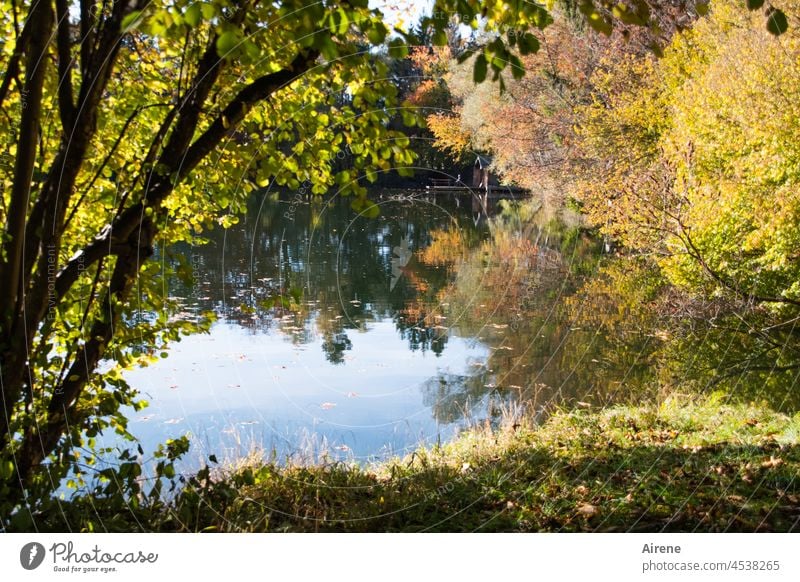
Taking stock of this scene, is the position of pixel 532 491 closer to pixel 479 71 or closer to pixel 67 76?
pixel 479 71

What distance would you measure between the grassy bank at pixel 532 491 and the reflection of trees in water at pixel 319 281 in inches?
47.9

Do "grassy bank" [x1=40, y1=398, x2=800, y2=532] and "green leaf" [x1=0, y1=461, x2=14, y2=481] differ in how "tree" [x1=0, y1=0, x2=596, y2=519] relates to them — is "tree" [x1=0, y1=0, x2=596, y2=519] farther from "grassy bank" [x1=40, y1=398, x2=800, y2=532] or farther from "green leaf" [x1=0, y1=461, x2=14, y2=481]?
"grassy bank" [x1=40, y1=398, x2=800, y2=532]

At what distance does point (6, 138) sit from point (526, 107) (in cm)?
2227

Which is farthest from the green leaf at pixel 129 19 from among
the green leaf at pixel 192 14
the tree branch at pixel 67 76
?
the tree branch at pixel 67 76

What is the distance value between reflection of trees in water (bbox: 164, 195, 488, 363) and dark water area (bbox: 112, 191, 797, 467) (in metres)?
0.07

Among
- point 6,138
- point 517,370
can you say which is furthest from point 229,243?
point 6,138

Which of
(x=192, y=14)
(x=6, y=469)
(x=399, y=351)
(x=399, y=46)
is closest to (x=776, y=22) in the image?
(x=399, y=46)

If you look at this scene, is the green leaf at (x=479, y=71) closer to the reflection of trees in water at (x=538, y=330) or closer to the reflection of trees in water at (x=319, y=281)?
the reflection of trees in water at (x=319, y=281)

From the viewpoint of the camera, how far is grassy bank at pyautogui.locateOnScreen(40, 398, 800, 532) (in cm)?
392

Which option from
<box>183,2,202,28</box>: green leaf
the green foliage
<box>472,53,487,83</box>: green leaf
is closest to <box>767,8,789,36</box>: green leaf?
<box>472,53,487,83</box>: green leaf

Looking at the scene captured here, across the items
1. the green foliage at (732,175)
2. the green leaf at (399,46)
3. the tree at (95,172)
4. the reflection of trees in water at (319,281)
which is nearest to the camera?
the green leaf at (399,46)

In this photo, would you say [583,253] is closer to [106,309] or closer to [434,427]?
[434,427]

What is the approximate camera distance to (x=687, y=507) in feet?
13.2

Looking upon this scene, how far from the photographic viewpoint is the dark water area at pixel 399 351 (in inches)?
316
